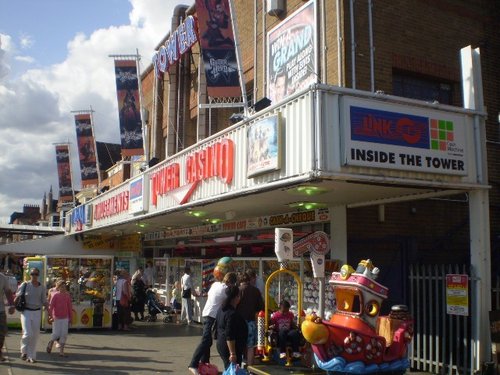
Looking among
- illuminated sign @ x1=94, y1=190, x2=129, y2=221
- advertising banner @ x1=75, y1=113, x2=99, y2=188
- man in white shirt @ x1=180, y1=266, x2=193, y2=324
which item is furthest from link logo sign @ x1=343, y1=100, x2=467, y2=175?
advertising banner @ x1=75, y1=113, x2=99, y2=188

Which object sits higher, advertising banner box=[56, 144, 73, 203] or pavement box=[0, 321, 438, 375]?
advertising banner box=[56, 144, 73, 203]

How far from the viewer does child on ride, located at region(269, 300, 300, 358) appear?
30.9 ft

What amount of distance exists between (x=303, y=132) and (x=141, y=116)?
12.0m

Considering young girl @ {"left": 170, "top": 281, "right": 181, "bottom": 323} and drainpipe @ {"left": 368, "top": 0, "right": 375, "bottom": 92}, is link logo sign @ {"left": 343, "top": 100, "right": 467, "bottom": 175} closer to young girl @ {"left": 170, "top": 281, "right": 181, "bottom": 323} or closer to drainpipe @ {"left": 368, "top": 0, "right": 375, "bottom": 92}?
drainpipe @ {"left": 368, "top": 0, "right": 375, "bottom": 92}

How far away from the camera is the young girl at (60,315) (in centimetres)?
1152

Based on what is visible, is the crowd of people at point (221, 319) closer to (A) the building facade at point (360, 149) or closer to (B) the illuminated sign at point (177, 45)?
(A) the building facade at point (360, 149)

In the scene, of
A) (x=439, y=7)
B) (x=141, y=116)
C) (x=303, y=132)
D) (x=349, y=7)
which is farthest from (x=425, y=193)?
(x=141, y=116)

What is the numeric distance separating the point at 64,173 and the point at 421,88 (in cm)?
2480

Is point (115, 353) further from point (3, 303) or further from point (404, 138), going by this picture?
point (404, 138)

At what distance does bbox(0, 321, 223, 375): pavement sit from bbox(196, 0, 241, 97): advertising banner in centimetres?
594

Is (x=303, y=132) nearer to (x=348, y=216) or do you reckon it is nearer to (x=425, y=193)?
(x=425, y=193)

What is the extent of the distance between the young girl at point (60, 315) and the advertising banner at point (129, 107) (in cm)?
800

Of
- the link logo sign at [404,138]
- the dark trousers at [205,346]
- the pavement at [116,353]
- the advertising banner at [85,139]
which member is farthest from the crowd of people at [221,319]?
the advertising banner at [85,139]

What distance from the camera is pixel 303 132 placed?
26.4 ft
